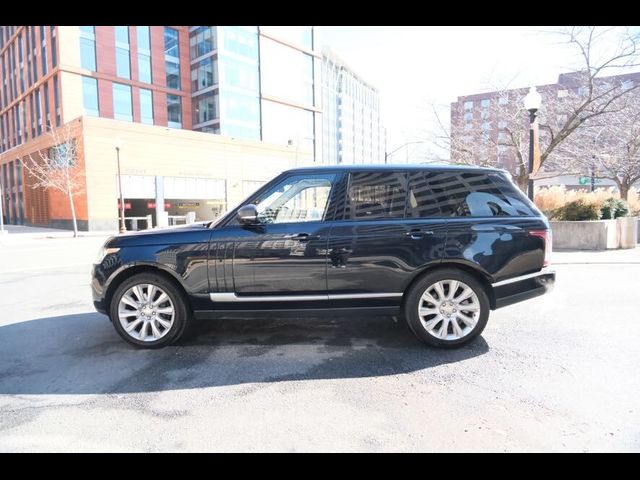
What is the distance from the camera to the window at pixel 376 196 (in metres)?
4.20

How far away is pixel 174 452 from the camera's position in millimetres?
2525

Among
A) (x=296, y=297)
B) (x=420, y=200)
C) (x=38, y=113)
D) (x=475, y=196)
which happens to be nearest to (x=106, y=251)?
(x=296, y=297)

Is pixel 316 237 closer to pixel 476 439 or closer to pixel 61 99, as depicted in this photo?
pixel 476 439

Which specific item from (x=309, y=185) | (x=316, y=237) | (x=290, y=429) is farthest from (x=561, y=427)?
(x=309, y=185)

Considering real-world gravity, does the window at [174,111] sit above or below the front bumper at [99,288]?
above

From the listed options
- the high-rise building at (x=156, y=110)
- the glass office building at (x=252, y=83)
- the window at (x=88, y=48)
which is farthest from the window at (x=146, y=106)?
the window at (x=88, y=48)

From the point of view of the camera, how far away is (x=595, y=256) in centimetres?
1074

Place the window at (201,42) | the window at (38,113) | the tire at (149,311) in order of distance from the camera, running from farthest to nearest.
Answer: the window at (201,42), the window at (38,113), the tire at (149,311)

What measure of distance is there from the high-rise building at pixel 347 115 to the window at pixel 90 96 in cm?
8128

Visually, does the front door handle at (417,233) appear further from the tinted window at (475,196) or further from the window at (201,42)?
the window at (201,42)

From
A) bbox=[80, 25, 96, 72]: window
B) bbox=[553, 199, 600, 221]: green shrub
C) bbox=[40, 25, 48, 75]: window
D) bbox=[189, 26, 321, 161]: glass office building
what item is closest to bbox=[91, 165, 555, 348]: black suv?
bbox=[553, 199, 600, 221]: green shrub

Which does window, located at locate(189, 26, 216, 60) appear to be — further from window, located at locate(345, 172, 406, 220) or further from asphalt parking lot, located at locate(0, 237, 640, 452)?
window, located at locate(345, 172, 406, 220)
